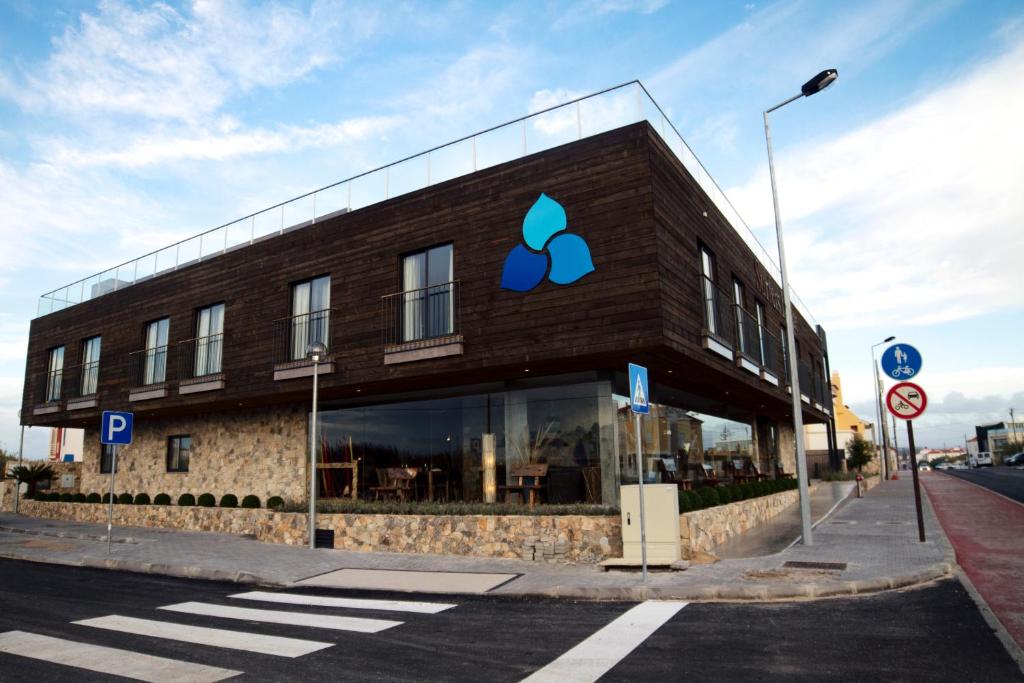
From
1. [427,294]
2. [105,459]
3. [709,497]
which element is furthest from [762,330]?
[105,459]

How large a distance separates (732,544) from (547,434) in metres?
4.30

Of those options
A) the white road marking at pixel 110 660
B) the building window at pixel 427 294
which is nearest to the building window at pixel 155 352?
the building window at pixel 427 294

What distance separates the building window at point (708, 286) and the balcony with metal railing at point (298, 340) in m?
8.77

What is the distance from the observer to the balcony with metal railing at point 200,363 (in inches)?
750

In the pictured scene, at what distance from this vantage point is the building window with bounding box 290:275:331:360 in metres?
17.2

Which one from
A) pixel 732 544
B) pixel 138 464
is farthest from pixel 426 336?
pixel 138 464

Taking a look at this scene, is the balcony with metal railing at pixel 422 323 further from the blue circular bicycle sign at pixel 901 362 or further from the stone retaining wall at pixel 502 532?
the blue circular bicycle sign at pixel 901 362

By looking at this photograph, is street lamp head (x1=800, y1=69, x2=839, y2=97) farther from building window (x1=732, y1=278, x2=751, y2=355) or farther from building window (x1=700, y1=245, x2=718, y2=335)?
building window (x1=732, y1=278, x2=751, y2=355)

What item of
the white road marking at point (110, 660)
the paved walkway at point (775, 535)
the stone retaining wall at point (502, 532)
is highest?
the stone retaining wall at point (502, 532)

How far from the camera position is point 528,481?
1465 cm

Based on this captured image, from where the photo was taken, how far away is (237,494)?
1994 cm

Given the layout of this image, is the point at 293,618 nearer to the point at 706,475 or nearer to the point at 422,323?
the point at 422,323

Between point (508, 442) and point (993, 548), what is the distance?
9.17 metres

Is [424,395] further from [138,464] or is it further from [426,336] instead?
[138,464]
